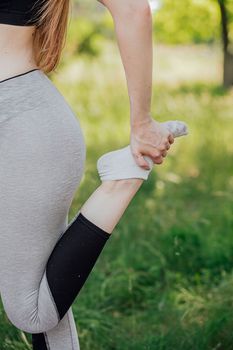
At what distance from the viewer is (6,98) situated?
185 cm

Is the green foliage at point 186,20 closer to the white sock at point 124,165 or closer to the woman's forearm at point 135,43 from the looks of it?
the white sock at point 124,165

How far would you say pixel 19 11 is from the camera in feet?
6.11

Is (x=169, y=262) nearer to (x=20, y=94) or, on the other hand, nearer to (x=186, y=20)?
(x=20, y=94)

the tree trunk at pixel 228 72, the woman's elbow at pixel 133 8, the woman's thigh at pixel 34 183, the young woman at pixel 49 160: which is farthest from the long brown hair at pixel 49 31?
the tree trunk at pixel 228 72

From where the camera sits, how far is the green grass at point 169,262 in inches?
114

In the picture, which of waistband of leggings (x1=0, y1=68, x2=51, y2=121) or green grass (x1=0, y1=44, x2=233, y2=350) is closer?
waistband of leggings (x1=0, y1=68, x2=51, y2=121)

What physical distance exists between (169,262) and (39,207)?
2.01m

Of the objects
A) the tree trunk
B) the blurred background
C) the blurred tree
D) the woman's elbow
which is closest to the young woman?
the woman's elbow

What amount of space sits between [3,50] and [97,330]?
1.47 m

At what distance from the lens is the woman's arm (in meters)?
1.79

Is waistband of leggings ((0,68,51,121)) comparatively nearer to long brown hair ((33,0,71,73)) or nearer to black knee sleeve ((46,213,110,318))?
long brown hair ((33,0,71,73))

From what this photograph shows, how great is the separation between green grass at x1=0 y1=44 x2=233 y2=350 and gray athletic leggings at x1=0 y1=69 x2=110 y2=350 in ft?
2.13

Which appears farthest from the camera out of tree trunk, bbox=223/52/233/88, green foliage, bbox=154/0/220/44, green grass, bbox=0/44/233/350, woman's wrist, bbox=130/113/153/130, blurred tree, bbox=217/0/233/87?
tree trunk, bbox=223/52/233/88

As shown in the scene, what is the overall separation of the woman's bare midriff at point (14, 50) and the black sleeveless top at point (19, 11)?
0.01 metres
